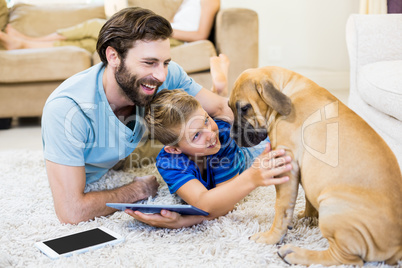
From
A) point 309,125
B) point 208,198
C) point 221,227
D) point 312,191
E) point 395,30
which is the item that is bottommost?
point 221,227

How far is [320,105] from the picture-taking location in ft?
4.33

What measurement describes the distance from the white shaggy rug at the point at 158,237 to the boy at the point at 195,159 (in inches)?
3.3

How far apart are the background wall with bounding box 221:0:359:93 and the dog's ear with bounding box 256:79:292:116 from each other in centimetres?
379

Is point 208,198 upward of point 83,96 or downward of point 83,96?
downward

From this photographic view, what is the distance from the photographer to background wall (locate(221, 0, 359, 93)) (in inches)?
188

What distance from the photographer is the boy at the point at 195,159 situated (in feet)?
4.89

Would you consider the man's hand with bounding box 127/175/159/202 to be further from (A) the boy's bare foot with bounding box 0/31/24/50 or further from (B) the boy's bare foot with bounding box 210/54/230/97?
(A) the boy's bare foot with bounding box 0/31/24/50

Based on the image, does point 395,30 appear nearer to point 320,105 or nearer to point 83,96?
point 320,105

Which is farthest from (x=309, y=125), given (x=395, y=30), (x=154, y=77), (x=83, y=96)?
(x=395, y=30)

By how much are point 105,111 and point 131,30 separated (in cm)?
35

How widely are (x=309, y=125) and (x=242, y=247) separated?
447 mm

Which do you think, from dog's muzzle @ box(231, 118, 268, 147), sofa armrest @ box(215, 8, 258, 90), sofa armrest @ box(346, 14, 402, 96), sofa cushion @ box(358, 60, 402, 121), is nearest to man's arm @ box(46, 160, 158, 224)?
dog's muzzle @ box(231, 118, 268, 147)

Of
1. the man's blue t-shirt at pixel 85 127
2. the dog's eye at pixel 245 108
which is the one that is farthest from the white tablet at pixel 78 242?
the dog's eye at pixel 245 108

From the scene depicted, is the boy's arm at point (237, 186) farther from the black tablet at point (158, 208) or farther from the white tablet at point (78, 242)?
the white tablet at point (78, 242)
